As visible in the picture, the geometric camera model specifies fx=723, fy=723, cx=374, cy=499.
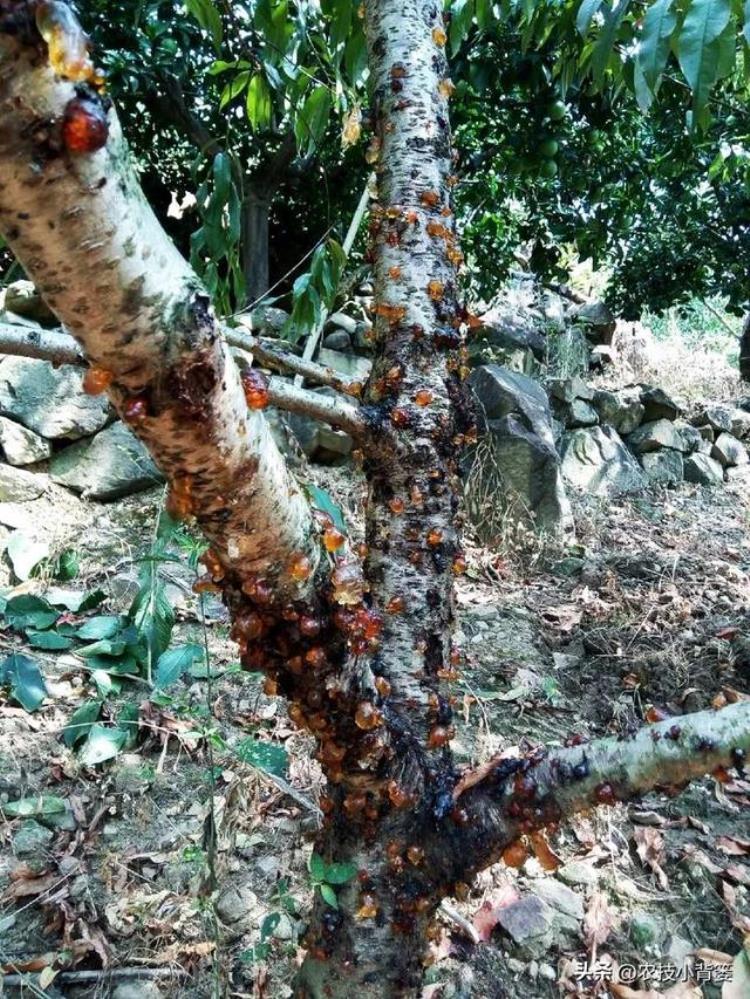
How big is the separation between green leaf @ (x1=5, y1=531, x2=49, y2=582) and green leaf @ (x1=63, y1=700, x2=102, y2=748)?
0.85 meters

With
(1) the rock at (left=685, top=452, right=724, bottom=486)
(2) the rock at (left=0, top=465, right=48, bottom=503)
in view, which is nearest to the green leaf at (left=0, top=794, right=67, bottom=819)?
(2) the rock at (left=0, top=465, right=48, bottom=503)

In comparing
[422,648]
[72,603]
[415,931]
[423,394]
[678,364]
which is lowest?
[678,364]

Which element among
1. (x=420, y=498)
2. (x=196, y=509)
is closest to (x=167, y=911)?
(x=420, y=498)

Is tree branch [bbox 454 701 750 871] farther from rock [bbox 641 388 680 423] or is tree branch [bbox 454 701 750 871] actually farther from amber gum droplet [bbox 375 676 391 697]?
rock [bbox 641 388 680 423]

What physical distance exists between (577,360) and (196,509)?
4993 millimetres

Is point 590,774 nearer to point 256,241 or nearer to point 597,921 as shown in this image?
point 597,921

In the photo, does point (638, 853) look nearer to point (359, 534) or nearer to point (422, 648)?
point (422, 648)

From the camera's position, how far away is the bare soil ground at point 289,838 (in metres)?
1.39

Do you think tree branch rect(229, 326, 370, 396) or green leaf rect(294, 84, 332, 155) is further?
green leaf rect(294, 84, 332, 155)

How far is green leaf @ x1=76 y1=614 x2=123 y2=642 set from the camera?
7.44 feet

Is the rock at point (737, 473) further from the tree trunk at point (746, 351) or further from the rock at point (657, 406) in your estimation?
the tree trunk at point (746, 351)

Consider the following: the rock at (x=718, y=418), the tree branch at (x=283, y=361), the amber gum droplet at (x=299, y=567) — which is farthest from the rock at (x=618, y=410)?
the amber gum droplet at (x=299, y=567)

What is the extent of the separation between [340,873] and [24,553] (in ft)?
6.81

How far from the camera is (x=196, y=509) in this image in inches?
28.8
